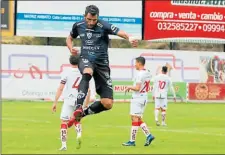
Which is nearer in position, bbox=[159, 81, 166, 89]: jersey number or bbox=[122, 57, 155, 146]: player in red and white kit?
bbox=[122, 57, 155, 146]: player in red and white kit

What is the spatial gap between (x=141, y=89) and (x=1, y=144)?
145 inches

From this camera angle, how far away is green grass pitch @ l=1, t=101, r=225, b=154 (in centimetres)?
1555

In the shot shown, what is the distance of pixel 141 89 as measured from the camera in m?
17.9

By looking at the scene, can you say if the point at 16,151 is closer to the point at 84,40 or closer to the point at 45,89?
the point at 84,40

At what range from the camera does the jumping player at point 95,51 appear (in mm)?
13891

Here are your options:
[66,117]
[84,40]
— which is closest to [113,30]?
[84,40]

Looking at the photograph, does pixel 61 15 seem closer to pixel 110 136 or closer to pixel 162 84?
pixel 162 84

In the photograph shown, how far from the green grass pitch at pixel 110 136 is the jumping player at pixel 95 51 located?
1276 mm

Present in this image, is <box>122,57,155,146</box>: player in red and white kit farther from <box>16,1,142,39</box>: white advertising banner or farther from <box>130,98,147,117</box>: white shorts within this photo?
<box>16,1,142,39</box>: white advertising banner

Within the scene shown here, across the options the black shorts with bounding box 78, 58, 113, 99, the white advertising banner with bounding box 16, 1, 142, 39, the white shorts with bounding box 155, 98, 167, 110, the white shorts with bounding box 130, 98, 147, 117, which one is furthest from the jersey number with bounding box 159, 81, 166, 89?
the white advertising banner with bounding box 16, 1, 142, 39

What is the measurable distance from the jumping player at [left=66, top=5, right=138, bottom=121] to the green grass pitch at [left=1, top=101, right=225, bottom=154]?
128cm

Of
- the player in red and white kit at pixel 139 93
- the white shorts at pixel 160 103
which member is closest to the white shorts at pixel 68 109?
the player in red and white kit at pixel 139 93

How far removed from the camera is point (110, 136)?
66.1 ft

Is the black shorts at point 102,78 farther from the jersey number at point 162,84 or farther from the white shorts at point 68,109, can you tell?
the jersey number at point 162,84
